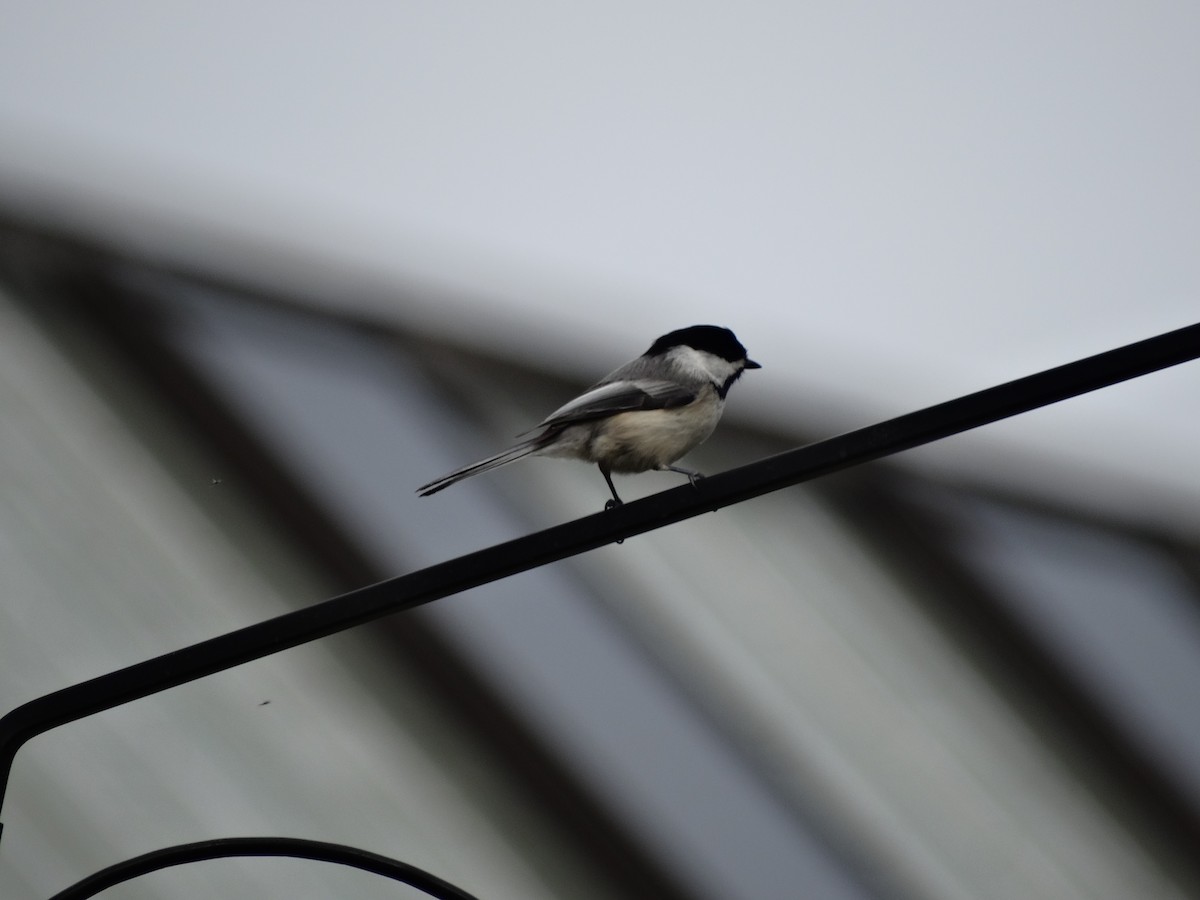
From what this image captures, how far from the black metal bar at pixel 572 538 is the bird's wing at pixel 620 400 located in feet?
5.20

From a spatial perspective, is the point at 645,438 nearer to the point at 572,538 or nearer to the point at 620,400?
the point at 620,400

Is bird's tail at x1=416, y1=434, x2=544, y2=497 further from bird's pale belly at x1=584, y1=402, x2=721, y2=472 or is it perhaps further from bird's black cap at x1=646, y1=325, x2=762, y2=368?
bird's black cap at x1=646, y1=325, x2=762, y2=368

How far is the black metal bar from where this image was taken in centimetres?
175

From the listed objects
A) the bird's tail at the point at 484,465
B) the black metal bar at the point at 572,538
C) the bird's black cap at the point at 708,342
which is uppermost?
the black metal bar at the point at 572,538

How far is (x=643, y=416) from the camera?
371 cm

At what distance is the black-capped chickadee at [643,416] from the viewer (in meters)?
3.61

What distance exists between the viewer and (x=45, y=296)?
570cm

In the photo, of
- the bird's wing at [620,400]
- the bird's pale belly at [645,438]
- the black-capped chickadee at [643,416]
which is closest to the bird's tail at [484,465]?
the black-capped chickadee at [643,416]

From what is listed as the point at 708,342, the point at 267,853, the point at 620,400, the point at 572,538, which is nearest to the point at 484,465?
the point at 620,400

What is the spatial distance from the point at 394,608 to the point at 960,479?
3521mm

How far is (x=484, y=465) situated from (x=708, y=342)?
148 centimetres

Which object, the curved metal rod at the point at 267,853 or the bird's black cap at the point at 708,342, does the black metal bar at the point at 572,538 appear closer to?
the curved metal rod at the point at 267,853

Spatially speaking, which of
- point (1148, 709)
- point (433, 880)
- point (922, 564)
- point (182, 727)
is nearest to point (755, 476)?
point (433, 880)

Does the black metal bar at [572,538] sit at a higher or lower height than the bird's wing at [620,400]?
higher
